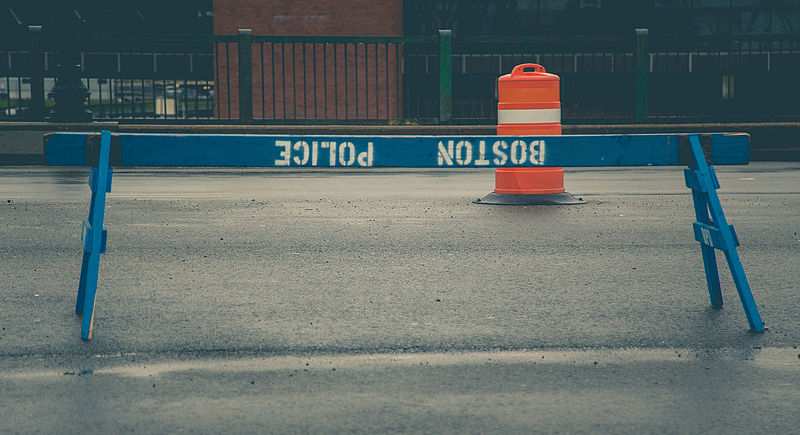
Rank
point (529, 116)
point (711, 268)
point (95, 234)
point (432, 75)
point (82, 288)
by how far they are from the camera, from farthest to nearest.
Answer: point (432, 75)
point (529, 116)
point (711, 268)
point (82, 288)
point (95, 234)

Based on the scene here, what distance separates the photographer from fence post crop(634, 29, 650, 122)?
633 inches

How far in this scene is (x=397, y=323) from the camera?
525cm

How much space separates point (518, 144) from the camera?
17.9 feet

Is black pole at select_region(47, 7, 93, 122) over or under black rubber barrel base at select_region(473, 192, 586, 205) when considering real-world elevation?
over

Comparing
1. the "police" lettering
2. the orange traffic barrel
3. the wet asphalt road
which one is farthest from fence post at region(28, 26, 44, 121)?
the "police" lettering

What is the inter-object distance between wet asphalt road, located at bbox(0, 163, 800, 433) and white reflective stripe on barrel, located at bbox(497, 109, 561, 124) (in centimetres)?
104

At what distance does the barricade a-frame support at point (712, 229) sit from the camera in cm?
507

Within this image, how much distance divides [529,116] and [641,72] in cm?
638

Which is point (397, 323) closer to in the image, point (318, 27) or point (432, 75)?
point (432, 75)

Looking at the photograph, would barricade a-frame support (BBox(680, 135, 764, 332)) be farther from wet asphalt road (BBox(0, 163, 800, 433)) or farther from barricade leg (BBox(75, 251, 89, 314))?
barricade leg (BBox(75, 251, 89, 314))

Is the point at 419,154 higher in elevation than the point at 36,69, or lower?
lower

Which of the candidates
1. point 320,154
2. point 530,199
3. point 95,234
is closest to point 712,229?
point 320,154

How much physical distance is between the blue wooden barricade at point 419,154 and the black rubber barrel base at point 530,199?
15.1ft

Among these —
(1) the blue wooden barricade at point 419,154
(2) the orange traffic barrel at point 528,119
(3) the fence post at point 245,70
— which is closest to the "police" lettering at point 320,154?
(1) the blue wooden barricade at point 419,154
